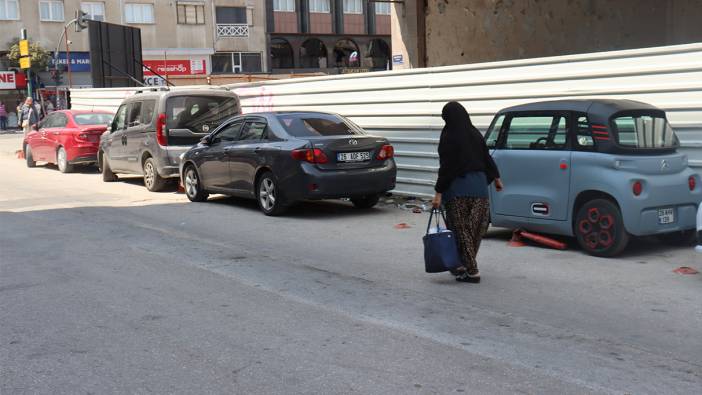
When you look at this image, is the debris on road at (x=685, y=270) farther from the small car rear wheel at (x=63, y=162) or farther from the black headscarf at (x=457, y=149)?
the small car rear wheel at (x=63, y=162)

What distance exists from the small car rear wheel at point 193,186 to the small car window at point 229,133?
80 centimetres

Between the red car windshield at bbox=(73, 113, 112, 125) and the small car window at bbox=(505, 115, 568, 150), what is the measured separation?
13.1m

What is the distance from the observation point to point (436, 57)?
23.0 meters

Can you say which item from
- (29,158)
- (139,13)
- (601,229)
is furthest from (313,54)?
(601,229)

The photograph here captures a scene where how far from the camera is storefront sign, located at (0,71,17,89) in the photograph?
169 ft

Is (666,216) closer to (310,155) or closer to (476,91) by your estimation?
(476,91)

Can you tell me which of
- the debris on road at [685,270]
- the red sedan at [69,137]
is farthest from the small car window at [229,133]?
the debris on road at [685,270]

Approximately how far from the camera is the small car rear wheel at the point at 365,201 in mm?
12602

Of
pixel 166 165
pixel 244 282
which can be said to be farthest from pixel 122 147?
pixel 244 282

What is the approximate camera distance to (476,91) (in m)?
12.3

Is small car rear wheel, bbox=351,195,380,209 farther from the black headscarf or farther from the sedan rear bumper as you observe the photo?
the black headscarf

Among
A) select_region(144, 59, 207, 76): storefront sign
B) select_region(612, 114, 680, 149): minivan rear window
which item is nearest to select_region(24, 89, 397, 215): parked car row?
select_region(612, 114, 680, 149): minivan rear window

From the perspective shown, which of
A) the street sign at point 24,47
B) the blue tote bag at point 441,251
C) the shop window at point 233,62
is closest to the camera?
the blue tote bag at point 441,251

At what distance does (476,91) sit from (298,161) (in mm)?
2996
